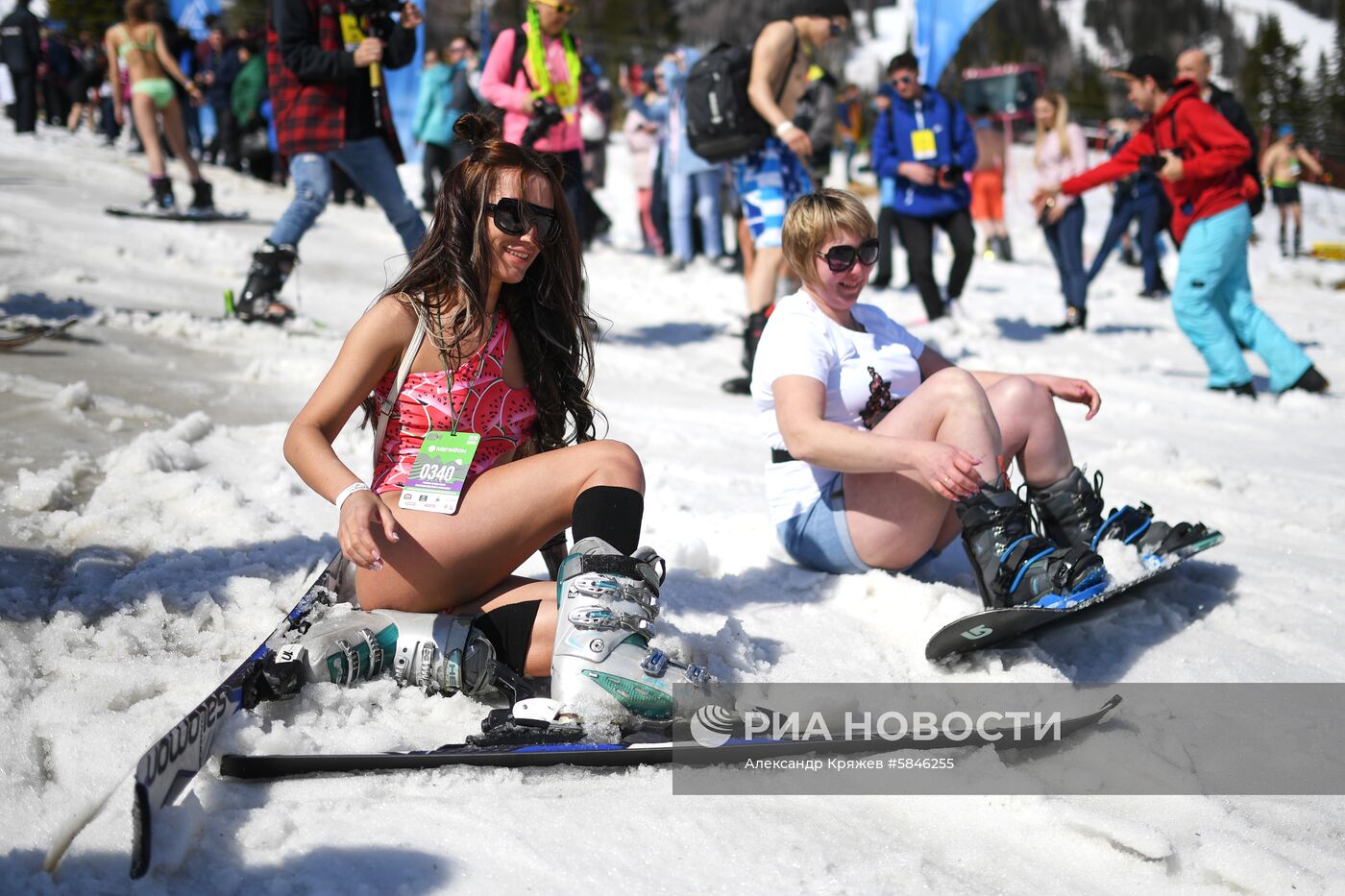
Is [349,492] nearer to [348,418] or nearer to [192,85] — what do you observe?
[348,418]

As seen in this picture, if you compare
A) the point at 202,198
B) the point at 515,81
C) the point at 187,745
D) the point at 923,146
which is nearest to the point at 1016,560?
the point at 187,745

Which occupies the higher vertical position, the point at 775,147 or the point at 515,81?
the point at 515,81

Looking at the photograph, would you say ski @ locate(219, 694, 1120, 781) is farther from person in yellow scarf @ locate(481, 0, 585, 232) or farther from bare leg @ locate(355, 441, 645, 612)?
person in yellow scarf @ locate(481, 0, 585, 232)

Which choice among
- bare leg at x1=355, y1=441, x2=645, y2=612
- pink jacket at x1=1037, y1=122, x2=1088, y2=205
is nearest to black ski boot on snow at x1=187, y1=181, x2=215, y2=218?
pink jacket at x1=1037, y1=122, x2=1088, y2=205

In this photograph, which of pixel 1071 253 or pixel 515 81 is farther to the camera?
→ pixel 1071 253

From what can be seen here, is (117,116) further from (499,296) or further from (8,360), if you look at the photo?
(499,296)

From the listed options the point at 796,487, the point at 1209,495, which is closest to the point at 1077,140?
the point at 1209,495

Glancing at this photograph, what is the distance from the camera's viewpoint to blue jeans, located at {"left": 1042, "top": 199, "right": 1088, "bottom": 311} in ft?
29.2

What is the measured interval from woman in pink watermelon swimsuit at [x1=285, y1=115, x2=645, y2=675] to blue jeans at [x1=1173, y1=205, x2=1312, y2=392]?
462 centimetres

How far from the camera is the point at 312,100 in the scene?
564 cm

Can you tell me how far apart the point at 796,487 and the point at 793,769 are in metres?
1.18

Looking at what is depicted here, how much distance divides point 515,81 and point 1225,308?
428 cm

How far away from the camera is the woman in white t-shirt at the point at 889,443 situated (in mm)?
2869

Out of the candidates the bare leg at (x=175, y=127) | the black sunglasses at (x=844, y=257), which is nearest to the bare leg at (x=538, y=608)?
the black sunglasses at (x=844, y=257)
